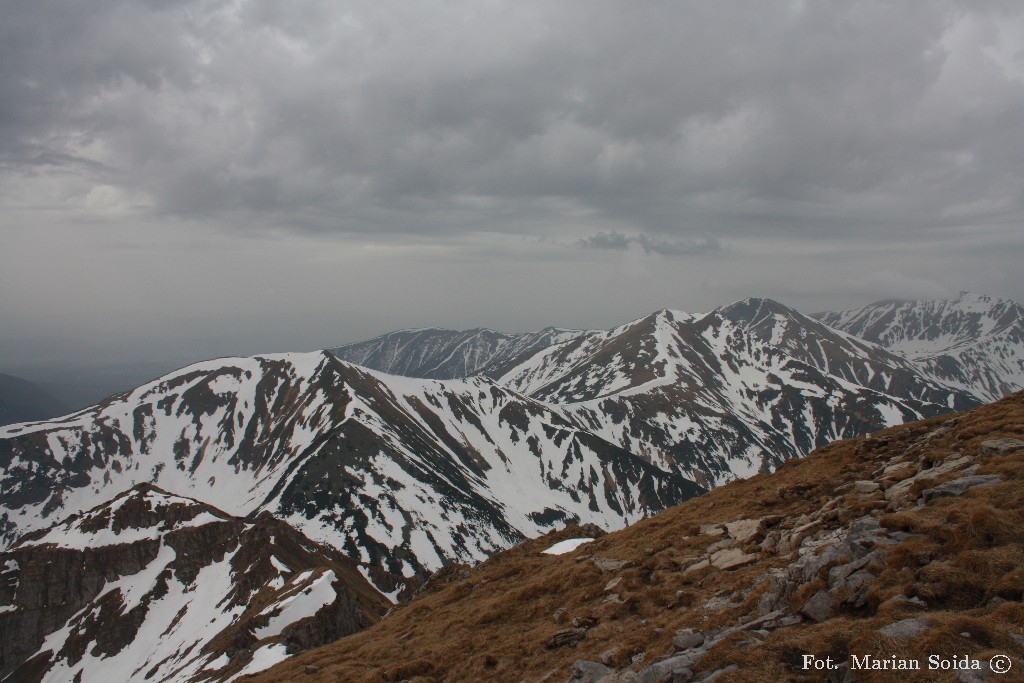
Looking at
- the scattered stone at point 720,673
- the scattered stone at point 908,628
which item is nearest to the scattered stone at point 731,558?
the scattered stone at point 720,673

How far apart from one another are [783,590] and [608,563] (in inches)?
519

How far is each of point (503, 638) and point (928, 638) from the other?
17.9 metres

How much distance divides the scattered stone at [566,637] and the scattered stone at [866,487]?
551 inches

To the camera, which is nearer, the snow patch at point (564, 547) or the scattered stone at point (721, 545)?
the scattered stone at point (721, 545)

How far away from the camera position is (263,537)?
11981 centimetres

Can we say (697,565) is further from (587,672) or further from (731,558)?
(587,672)

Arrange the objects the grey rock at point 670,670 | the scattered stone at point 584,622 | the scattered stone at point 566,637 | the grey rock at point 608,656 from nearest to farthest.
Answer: the grey rock at point 670,670 → the grey rock at point 608,656 → the scattered stone at point 566,637 → the scattered stone at point 584,622

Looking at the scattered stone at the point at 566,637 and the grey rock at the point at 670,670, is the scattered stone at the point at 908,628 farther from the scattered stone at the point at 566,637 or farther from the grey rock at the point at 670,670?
the scattered stone at the point at 566,637

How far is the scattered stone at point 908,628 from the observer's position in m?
13.7

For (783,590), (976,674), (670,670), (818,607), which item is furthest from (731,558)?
(976,674)

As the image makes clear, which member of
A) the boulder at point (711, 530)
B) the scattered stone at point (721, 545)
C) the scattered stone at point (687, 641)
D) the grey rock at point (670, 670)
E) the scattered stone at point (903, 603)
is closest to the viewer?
the scattered stone at point (903, 603)

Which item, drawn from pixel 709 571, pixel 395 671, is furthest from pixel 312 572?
pixel 709 571

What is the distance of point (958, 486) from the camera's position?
71.7ft

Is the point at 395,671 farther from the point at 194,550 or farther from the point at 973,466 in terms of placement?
the point at 194,550
